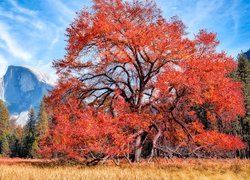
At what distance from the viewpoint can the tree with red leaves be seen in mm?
18688

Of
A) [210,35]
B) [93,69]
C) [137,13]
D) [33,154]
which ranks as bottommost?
[33,154]

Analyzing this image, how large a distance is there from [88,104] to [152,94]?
171 inches

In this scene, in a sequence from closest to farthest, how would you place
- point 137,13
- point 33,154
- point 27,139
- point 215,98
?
point 215,98, point 137,13, point 33,154, point 27,139

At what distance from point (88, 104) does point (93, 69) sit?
2.40m

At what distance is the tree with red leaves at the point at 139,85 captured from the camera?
18688mm

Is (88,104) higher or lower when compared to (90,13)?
lower

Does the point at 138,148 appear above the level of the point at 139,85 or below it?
below

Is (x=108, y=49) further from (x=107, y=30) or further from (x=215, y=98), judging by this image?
(x=215, y=98)

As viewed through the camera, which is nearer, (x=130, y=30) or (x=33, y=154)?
(x=130, y=30)

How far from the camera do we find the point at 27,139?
6669cm

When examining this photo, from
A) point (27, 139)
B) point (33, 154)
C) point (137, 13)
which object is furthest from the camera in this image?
point (27, 139)

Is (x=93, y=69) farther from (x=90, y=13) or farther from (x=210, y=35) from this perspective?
(x=210, y=35)

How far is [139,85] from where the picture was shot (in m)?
22.0

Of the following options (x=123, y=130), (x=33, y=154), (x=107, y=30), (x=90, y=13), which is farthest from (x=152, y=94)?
(x=33, y=154)
